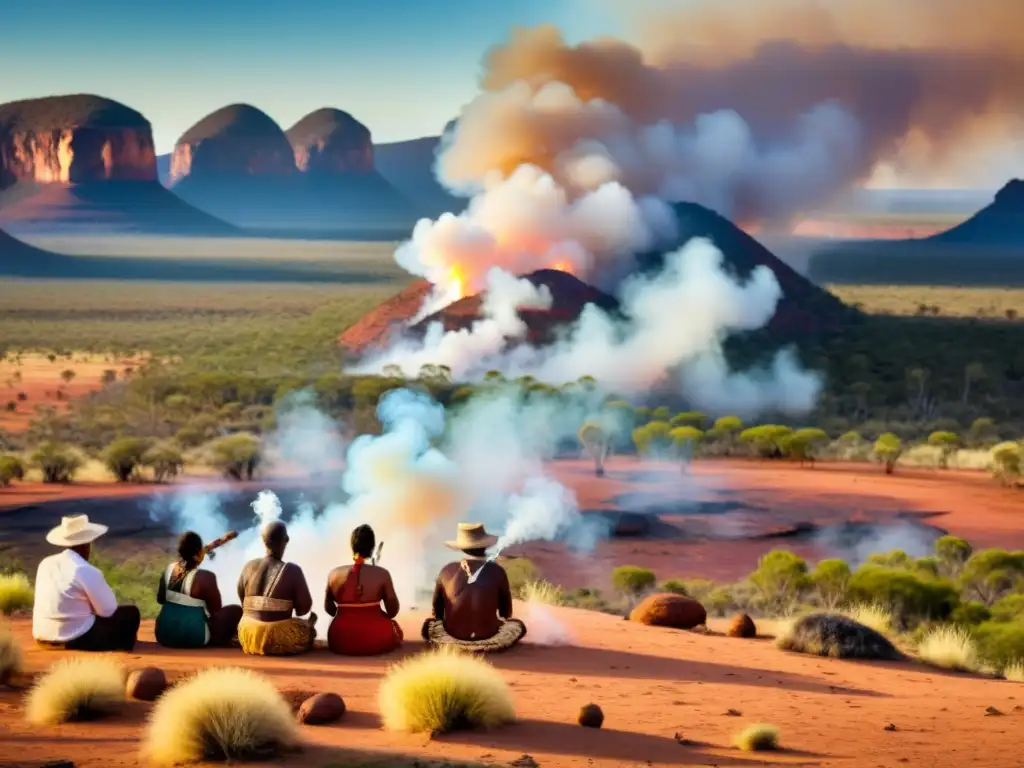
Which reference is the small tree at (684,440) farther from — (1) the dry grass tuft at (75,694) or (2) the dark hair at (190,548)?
(1) the dry grass tuft at (75,694)

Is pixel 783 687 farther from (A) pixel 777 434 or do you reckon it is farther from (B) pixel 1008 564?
(A) pixel 777 434

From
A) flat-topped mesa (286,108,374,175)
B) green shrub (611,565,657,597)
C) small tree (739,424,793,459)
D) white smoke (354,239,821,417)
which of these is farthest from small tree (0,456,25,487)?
flat-topped mesa (286,108,374,175)

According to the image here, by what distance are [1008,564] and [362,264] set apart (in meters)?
108

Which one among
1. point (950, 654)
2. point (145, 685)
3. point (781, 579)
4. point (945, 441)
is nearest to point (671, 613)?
point (950, 654)

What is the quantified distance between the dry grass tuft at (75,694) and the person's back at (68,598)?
1.27 meters

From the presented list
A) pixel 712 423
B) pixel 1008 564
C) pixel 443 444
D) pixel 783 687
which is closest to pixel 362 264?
pixel 712 423

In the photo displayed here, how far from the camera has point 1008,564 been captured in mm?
20656

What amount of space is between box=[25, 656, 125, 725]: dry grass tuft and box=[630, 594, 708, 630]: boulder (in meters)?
6.10

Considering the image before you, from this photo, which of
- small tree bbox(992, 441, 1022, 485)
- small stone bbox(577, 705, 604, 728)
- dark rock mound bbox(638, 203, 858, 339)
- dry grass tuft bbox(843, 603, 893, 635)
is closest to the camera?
small stone bbox(577, 705, 604, 728)

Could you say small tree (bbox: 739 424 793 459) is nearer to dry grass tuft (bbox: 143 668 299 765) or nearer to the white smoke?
the white smoke

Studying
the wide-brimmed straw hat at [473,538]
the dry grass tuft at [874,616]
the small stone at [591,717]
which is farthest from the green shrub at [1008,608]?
the small stone at [591,717]

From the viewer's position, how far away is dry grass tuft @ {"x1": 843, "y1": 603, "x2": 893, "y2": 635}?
14289 mm

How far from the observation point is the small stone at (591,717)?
29.7ft

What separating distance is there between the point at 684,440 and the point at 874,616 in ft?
61.1
